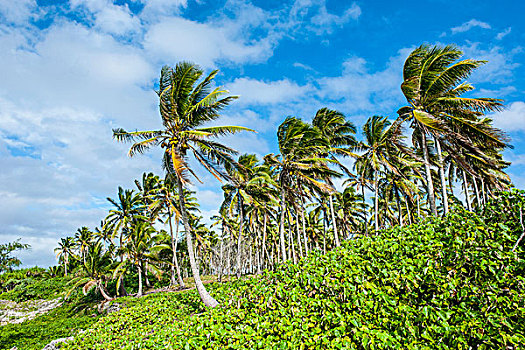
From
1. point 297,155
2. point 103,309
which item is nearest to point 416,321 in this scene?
point 297,155

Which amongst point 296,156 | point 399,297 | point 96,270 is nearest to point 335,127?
point 296,156

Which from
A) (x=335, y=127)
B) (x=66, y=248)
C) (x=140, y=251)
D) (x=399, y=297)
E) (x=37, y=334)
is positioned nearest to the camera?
(x=399, y=297)

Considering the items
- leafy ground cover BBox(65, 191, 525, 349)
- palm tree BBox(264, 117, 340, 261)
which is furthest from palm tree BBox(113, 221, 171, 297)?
leafy ground cover BBox(65, 191, 525, 349)

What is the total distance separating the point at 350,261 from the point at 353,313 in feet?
3.34

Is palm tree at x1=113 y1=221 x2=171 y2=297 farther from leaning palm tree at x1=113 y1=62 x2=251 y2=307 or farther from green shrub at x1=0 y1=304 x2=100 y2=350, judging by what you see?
leaning palm tree at x1=113 y1=62 x2=251 y2=307

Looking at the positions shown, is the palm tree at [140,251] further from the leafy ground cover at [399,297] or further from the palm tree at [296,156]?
the leafy ground cover at [399,297]

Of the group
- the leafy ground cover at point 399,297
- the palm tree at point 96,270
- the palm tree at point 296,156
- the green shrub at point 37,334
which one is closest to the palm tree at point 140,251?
the palm tree at point 96,270

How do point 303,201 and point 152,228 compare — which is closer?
point 303,201

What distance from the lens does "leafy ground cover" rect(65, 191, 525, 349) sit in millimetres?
3922

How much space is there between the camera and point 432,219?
641 cm

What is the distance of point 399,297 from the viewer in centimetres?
477

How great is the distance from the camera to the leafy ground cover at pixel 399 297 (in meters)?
3.92

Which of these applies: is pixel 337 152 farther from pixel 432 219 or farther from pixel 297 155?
pixel 432 219

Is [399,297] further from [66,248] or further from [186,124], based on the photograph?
[66,248]
